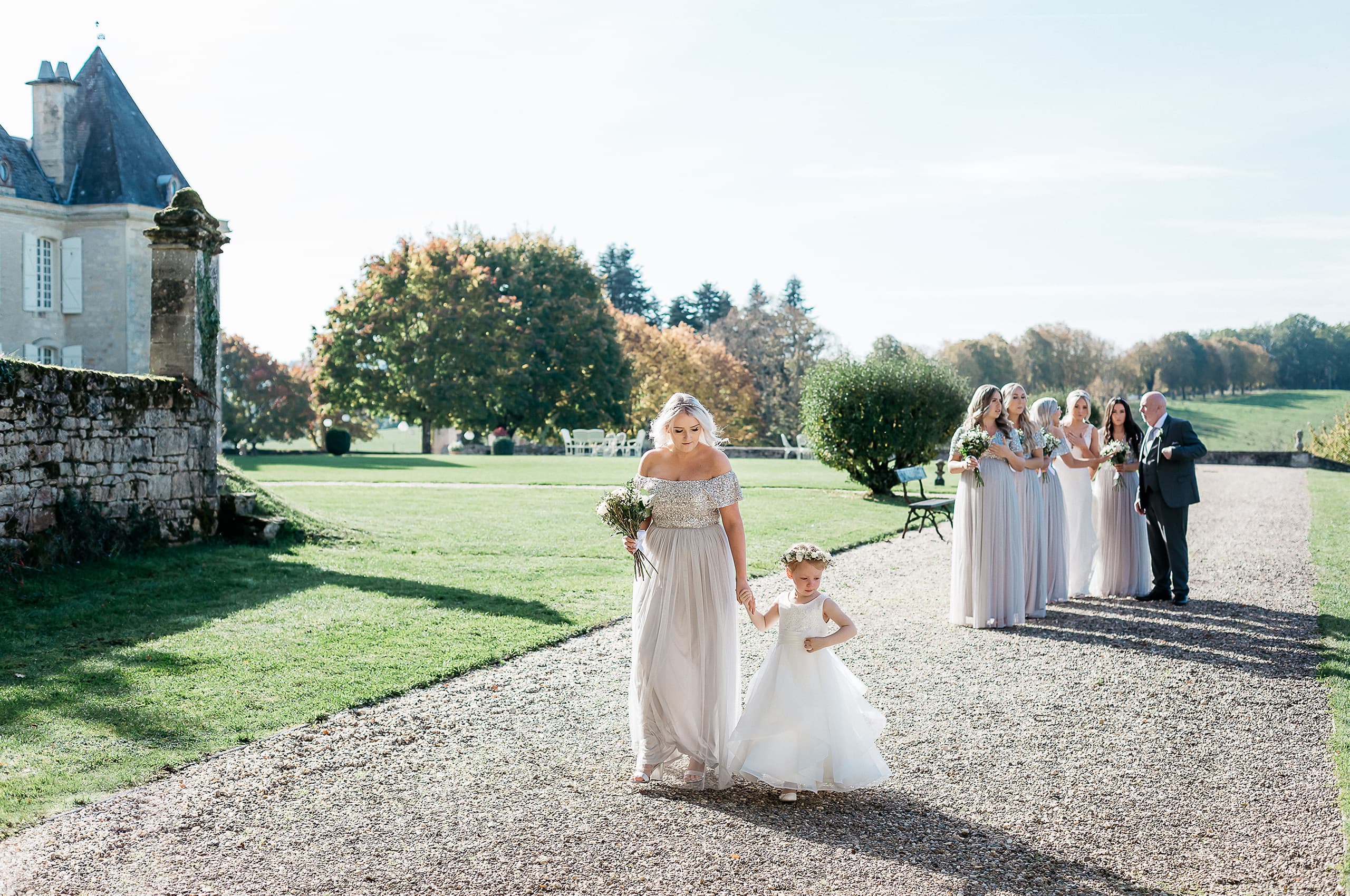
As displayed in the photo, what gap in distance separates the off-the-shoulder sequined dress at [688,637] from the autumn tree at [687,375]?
53.3 metres

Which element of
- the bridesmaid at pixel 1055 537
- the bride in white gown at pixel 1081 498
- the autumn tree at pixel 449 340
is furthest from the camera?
the autumn tree at pixel 449 340

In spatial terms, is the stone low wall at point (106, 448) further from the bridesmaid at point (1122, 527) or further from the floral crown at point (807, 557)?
the bridesmaid at point (1122, 527)

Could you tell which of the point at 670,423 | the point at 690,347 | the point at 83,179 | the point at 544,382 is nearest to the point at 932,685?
the point at 670,423

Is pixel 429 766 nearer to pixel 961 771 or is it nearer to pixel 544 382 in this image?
pixel 961 771

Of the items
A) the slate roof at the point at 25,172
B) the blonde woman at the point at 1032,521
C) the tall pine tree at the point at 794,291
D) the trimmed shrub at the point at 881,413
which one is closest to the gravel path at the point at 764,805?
the blonde woman at the point at 1032,521

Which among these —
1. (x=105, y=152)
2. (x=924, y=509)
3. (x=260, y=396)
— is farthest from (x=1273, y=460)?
(x=260, y=396)

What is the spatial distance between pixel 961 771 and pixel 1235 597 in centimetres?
680

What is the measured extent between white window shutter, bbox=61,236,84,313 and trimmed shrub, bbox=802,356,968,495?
22444mm

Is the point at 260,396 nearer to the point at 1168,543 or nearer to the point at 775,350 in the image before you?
the point at 775,350

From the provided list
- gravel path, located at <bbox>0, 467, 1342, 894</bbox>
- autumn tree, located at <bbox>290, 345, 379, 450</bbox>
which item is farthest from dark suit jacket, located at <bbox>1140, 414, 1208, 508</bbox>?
autumn tree, located at <bbox>290, 345, 379, 450</bbox>

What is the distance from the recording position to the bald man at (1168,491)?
34.3ft

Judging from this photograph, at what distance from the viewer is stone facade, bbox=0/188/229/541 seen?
432 inches

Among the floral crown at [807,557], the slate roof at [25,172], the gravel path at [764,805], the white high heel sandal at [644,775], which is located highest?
the slate roof at [25,172]

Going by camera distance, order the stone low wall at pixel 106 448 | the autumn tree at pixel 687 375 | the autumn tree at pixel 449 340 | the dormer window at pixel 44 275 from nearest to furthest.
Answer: the stone low wall at pixel 106 448 → the dormer window at pixel 44 275 → the autumn tree at pixel 449 340 → the autumn tree at pixel 687 375
